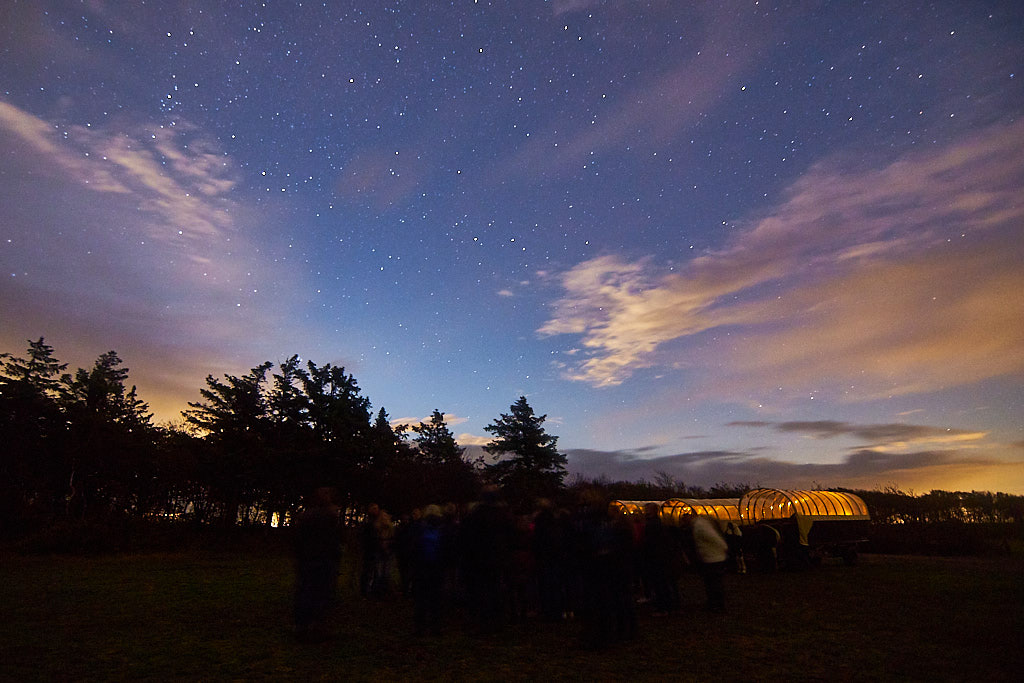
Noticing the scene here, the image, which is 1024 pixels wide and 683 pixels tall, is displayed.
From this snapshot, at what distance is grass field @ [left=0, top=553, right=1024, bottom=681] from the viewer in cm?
675

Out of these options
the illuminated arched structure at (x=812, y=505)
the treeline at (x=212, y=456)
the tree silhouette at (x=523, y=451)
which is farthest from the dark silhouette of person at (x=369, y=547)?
the tree silhouette at (x=523, y=451)

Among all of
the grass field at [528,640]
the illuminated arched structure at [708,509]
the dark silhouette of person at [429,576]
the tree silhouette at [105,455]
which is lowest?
the grass field at [528,640]

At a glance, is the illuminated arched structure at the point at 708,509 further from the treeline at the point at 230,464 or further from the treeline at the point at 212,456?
the treeline at the point at 212,456

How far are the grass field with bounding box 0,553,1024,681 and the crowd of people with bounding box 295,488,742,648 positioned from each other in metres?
0.40

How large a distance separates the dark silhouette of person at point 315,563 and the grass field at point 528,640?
13.4 inches

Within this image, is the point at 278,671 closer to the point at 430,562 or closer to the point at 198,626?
the point at 430,562

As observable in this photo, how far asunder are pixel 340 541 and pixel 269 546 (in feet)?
95.6

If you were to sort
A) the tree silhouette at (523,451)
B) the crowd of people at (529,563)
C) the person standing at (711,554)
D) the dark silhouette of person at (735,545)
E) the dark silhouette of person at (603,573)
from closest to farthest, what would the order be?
1. the dark silhouette of person at (603,573)
2. the crowd of people at (529,563)
3. the person standing at (711,554)
4. the dark silhouette of person at (735,545)
5. the tree silhouette at (523,451)

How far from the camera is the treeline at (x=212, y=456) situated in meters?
31.5

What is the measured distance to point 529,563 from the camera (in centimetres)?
1021

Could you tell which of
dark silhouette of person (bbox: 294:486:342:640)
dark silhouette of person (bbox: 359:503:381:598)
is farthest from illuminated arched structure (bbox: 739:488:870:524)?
dark silhouette of person (bbox: 294:486:342:640)

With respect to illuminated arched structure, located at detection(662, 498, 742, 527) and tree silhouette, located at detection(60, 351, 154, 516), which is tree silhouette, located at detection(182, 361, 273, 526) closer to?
tree silhouette, located at detection(60, 351, 154, 516)

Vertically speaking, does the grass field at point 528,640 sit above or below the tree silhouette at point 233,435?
below

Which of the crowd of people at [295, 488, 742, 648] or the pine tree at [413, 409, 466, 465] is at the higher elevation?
the pine tree at [413, 409, 466, 465]
